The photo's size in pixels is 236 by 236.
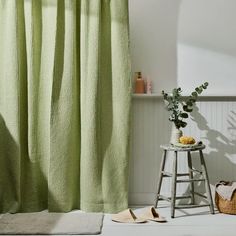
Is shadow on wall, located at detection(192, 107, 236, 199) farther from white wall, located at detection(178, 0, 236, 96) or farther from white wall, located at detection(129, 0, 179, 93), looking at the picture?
white wall, located at detection(129, 0, 179, 93)

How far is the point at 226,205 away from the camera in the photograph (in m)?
3.21

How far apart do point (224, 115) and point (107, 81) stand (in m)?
0.94

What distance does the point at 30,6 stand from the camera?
129 inches

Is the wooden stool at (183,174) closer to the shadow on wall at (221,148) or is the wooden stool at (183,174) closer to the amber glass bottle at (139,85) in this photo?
the shadow on wall at (221,148)

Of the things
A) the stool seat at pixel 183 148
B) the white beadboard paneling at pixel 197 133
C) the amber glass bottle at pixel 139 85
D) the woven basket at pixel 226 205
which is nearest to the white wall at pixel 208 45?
the white beadboard paneling at pixel 197 133

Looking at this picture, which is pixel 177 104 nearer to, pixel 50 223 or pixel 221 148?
pixel 221 148

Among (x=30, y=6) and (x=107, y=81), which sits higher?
(x=30, y=6)

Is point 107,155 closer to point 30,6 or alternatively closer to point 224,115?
point 224,115

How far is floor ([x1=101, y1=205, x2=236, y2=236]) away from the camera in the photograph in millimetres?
2798

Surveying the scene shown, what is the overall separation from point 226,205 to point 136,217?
0.66 m

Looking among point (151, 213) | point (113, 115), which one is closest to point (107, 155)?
point (113, 115)

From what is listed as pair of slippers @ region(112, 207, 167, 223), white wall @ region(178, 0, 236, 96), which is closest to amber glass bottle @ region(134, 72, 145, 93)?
white wall @ region(178, 0, 236, 96)

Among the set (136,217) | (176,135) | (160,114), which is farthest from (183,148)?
(136,217)

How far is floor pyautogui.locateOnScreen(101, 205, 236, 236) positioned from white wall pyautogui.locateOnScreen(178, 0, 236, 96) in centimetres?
95
